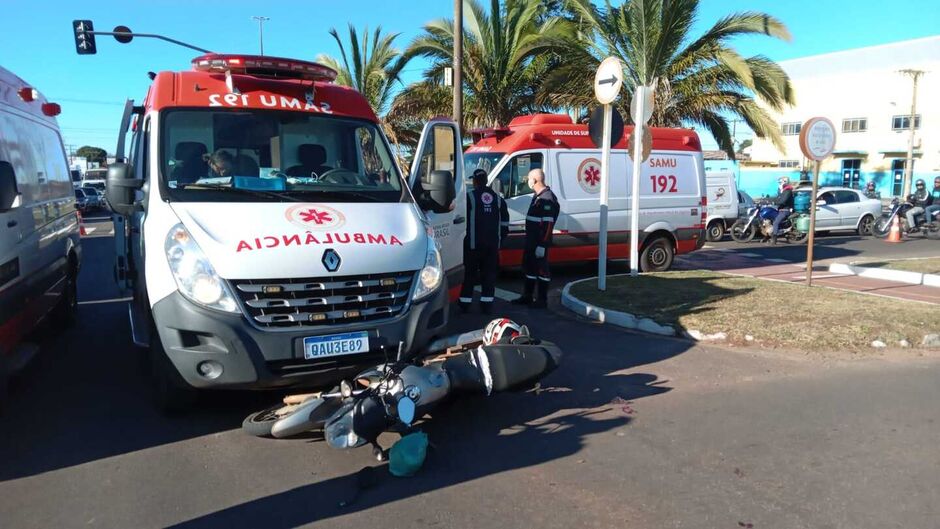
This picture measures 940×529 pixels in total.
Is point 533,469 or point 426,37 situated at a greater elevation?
point 426,37

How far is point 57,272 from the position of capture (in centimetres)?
688

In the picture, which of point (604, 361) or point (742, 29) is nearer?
point (604, 361)

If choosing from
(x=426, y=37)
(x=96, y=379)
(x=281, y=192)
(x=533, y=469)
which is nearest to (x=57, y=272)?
(x=96, y=379)

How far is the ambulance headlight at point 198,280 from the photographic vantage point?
427cm

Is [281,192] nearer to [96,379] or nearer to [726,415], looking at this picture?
[96,379]

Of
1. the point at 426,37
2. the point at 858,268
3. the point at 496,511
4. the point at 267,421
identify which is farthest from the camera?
the point at 426,37

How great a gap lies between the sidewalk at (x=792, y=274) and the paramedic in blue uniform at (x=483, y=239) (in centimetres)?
522

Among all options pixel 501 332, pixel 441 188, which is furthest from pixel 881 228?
pixel 501 332

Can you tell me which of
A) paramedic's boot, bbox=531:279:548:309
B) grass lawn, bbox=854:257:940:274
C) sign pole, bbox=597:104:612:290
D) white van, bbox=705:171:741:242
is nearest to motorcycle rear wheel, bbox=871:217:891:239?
white van, bbox=705:171:741:242

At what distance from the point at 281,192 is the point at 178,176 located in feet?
2.53

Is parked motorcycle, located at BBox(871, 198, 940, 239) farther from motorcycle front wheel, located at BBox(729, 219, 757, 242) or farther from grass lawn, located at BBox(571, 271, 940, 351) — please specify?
grass lawn, located at BBox(571, 271, 940, 351)

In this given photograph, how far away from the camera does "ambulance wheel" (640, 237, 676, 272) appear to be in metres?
12.7

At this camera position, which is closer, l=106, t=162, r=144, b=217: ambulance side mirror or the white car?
l=106, t=162, r=144, b=217: ambulance side mirror

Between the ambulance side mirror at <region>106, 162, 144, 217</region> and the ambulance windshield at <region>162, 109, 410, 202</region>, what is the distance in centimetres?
30
